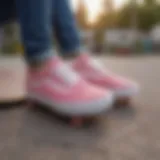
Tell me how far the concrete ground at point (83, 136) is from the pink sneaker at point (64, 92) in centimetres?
4

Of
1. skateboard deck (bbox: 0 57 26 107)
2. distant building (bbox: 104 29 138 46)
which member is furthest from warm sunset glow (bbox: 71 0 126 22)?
skateboard deck (bbox: 0 57 26 107)

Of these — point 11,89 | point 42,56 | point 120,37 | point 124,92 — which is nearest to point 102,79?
point 124,92

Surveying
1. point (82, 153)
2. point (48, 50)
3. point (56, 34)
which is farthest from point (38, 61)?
point (82, 153)

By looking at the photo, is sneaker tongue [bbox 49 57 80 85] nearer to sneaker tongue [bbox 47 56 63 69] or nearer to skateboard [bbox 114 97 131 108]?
sneaker tongue [bbox 47 56 63 69]

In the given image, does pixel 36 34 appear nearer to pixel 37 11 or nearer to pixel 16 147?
pixel 37 11

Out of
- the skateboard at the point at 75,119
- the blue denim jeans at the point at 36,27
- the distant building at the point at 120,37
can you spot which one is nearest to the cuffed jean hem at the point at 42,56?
the blue denim jeans at the point at 36,27

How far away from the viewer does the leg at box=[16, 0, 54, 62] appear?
0.74 m

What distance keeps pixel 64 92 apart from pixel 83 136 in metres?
0.11

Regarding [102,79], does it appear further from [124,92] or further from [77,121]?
[77,121]

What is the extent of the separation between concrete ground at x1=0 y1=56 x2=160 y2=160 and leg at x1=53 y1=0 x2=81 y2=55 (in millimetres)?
191

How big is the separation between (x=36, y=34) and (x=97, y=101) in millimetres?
200

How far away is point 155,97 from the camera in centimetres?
95

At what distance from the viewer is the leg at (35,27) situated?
0.74 meters

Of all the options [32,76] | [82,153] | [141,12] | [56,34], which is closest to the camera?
[82,153]
